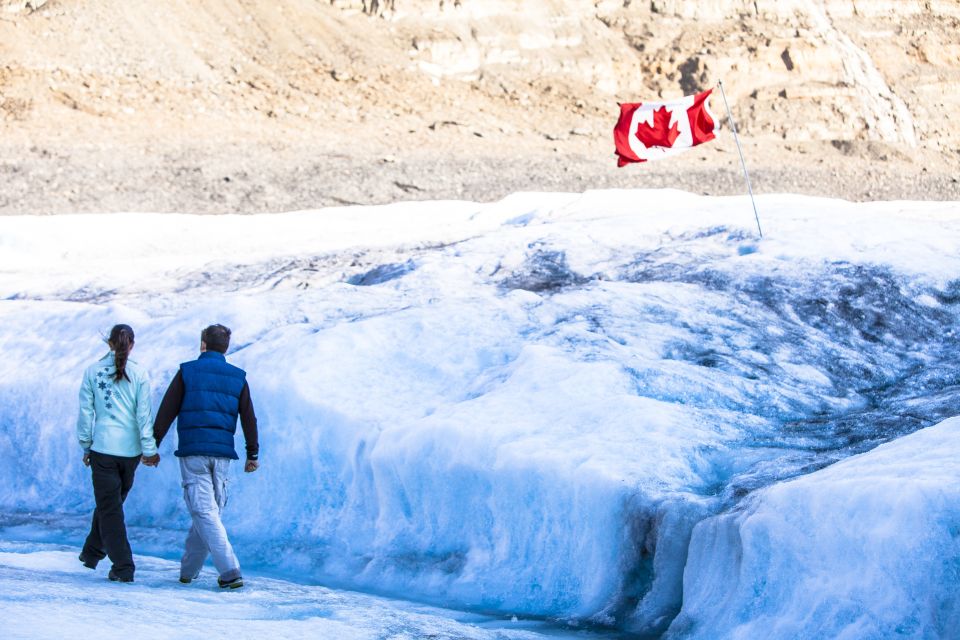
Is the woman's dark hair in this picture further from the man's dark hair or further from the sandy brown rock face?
the sandy brown rock face

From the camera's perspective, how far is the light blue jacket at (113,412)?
20.3 feet

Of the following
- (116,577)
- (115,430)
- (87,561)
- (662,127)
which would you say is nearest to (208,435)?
(115,430)

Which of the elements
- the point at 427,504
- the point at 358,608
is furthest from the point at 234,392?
the point at 427,504

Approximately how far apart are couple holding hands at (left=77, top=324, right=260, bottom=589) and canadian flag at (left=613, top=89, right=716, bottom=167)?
6.54m

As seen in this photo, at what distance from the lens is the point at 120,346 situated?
6.15 m

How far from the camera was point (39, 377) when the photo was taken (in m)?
10.0

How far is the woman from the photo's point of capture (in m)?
6.19

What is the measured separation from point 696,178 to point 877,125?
10.8 meters

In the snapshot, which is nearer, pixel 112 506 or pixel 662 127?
pixel 112 506

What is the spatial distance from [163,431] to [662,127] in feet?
23.2

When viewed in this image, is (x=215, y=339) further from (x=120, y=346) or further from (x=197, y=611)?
(x=197, y=611)

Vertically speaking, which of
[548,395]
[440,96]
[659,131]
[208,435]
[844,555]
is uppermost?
[440,96]

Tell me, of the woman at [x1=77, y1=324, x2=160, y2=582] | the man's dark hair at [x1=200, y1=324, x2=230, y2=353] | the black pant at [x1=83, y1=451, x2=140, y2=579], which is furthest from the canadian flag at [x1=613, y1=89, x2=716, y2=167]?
the black pant at [x1=83, y1=451, x2=140, y2=579]

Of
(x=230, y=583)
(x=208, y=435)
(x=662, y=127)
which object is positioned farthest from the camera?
(x=662, y=127)
